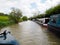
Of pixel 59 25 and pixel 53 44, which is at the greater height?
pixel 59 25

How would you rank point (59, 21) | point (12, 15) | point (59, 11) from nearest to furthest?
point (59, 21)
point (59, 11)
point (12, 15)

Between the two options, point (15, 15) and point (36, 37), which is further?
point (15, 15)

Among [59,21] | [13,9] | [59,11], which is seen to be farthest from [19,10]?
[59,21]

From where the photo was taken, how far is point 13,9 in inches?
3123

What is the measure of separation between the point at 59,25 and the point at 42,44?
4.92 m

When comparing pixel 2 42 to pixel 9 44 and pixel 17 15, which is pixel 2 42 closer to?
pixel 9 44

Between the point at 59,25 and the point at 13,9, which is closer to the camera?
the point at 59,25

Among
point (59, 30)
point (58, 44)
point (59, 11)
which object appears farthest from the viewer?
point (59, 11)

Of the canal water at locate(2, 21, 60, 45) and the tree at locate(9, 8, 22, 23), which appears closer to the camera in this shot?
the canal water at locate(2, 21, 60, 45)

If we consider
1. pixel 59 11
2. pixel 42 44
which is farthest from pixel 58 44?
pixel 59 11

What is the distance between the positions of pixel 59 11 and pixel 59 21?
82.6 ft

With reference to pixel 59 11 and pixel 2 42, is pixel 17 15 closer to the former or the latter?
pixel 59 11

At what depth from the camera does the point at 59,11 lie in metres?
44.8

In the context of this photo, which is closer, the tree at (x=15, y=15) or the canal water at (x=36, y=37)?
the canal water at (x=36, y=37)
